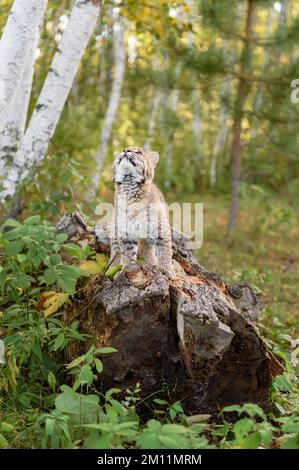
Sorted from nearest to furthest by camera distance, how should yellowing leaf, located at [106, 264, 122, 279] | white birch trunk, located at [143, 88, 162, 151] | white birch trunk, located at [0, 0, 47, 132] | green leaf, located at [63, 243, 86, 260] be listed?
green leaf, located at [63, 243, 86, 260] < yellowing leaf, located at [106, 264, 122, 279] < white birch trunk, located at [0, 0, 47, 132] < white birch trunk, located at [143, 88, 162, 151]

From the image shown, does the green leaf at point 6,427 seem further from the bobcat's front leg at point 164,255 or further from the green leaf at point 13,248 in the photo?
the bobcat's front leg at point 164,255

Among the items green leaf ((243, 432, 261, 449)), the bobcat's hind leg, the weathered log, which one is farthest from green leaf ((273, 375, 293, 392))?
the bobcat's hind leg

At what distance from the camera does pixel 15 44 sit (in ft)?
16.8

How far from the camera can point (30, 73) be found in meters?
7.45

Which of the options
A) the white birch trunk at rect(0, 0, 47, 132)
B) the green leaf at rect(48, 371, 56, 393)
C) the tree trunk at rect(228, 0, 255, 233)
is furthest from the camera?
the tree trunk at rect(228, 0, 255, 233)

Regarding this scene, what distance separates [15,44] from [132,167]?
156 cm

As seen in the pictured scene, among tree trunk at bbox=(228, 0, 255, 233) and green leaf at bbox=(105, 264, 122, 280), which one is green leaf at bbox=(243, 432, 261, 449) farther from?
tree trunk at bbox=(228, 0, 255, 233)

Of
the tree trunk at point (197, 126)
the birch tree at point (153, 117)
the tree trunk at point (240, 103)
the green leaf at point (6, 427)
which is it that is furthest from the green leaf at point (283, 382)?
the tree trunk at point (197, 126)

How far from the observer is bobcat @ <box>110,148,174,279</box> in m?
4.89

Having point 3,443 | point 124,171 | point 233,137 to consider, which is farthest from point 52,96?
point 233,137
